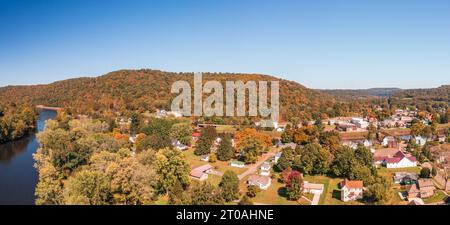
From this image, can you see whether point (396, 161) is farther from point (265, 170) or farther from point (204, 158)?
point (204, 158)

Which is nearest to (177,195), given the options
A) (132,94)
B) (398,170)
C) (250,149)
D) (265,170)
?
(265,170)

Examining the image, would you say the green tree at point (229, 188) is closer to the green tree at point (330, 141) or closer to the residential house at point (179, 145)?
the green tree at point (330, 141)

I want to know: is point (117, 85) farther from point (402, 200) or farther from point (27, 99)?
point (402, 200)

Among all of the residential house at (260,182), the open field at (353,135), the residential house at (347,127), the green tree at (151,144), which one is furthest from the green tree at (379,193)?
the residential house at (347,127)

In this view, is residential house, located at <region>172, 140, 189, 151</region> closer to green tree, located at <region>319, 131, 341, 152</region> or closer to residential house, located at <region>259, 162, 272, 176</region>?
residential house, located at <region>259, 162, 272, 176</region>

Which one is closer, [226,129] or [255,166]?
[255,166]

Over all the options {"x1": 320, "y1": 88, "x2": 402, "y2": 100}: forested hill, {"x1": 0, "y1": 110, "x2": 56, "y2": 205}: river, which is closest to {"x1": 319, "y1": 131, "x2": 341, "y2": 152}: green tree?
{"x1": 0, "y1": 110, "x2": 56, "y2": 205}: river
